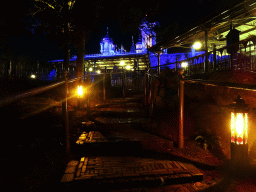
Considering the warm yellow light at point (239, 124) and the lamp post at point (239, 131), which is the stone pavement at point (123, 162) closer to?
the lamp post at point (239, 131)

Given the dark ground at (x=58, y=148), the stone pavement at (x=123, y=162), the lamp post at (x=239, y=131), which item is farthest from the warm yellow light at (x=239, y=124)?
the stone pavement at (x=123, y=162)

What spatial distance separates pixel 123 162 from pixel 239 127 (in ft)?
6.87

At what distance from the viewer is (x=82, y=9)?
9.23 metres

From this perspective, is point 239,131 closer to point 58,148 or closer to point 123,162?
point 123,162

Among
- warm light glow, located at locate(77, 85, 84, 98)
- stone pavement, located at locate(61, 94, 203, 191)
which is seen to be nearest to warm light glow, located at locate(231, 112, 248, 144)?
stone pavement, located at locate(61, 94, 203, 191)

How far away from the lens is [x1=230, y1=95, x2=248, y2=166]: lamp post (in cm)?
265

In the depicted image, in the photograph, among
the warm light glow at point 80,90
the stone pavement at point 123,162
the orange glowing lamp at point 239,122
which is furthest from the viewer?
the warm light glow at point 80,90

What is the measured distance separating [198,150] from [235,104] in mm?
1489

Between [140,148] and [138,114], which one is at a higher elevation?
[138,114]

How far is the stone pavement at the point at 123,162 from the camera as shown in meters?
2.54

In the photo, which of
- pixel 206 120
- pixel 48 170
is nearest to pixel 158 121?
pixel 206 120

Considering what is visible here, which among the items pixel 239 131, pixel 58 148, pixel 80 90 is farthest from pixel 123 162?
pixel 80 90

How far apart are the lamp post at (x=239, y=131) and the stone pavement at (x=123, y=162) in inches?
28.2

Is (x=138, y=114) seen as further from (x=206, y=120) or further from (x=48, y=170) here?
(x=48, y=170)
